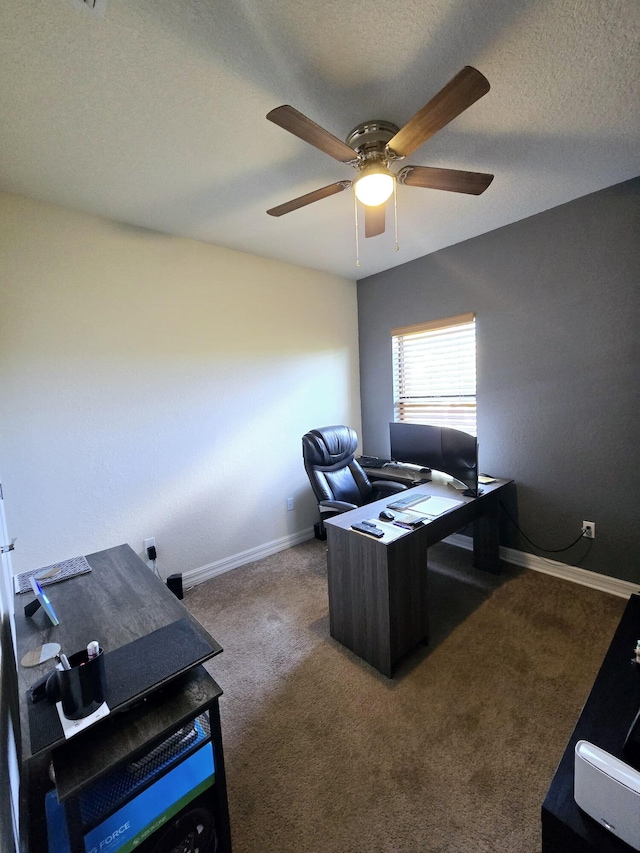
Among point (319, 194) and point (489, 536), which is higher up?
point (319, 194)

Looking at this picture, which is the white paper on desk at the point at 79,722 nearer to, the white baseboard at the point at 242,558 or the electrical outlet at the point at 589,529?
the white baseboard at the point at 242,558

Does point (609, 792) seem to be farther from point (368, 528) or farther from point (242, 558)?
point (242, 558)

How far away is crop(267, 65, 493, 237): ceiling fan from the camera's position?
1123 millimetres

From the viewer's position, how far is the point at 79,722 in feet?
2.58

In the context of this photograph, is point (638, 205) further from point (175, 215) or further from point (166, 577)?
point (166, 577)

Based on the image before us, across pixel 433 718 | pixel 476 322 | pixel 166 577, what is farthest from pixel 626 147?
pixel 166 577

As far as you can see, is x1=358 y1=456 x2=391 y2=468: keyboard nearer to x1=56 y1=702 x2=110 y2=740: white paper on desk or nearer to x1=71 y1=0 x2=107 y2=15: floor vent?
x1=56 y1=702 x2=110 y2=740: white paper on desk

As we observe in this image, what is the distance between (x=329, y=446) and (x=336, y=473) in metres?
0.23

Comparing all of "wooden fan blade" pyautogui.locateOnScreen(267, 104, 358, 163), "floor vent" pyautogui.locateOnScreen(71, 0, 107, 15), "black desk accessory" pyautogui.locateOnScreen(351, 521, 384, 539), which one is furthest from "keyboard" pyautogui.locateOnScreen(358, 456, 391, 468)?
"floor vent" pyautogui.locateOnScreen(71, 0, 107, 15)

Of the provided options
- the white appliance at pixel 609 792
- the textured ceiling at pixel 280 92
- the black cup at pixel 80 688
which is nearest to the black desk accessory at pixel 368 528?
the white appliance at pixel 609 792

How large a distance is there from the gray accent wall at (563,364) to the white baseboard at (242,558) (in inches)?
71.4

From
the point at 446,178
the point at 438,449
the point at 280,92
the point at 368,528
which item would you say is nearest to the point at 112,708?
the point at 368,528

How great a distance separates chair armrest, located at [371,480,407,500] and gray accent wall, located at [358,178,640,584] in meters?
0.78

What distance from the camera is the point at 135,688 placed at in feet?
2.85
